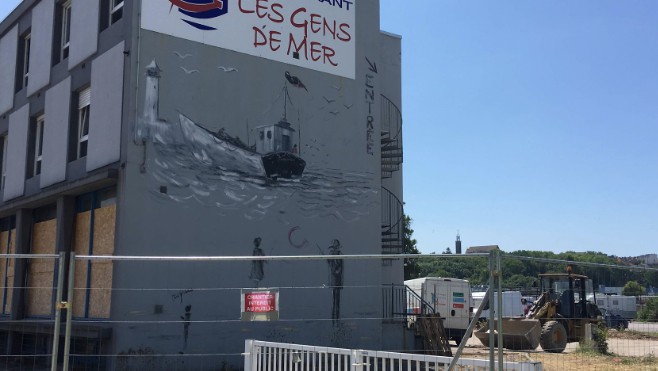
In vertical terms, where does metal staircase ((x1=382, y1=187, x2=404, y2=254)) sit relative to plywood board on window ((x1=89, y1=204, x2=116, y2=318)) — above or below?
above

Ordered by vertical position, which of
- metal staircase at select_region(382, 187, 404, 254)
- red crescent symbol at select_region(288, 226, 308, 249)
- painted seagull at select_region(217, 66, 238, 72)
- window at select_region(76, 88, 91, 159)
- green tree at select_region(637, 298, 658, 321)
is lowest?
green tree at select_region(637, 298, 658, 321)

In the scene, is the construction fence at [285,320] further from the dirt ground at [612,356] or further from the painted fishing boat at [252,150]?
the painted fishing boat at [252,150]

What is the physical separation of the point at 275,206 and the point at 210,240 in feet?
7.36

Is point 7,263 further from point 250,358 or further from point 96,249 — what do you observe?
point 250,358

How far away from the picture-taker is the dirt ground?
424 inches

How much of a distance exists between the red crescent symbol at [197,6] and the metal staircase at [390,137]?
23.6ft

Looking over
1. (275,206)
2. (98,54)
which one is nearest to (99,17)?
(98,54)

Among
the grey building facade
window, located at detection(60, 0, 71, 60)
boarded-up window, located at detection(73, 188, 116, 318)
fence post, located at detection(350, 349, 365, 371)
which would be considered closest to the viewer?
fence post, located at detection(350, 349, 365, 371)

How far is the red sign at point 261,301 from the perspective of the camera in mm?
8453

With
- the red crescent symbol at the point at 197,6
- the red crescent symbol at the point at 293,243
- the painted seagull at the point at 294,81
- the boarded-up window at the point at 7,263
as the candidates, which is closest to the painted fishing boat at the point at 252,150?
the painted seagull at the point at 294,81

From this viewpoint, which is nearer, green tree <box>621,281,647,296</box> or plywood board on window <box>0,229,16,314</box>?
green tree <box>621,281,647,296</box>

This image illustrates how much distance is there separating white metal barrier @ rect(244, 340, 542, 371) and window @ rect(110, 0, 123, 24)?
1152 cm

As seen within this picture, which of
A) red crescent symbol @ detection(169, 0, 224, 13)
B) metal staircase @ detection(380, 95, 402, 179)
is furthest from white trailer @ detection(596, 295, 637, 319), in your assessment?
red crescent symbol @ detection(169, 0, 224, 13)

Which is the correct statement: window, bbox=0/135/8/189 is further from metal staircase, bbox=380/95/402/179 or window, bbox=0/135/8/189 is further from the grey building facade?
metal staircase, bbox=380/95/402/179
